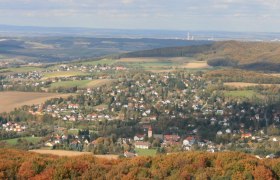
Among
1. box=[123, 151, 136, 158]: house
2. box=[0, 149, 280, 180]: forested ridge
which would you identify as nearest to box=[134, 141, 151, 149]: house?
box=[123, 151, 136, 158]: house

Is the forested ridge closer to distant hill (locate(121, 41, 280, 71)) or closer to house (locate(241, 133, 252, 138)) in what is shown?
house (locate(241, 133, 252, 138))

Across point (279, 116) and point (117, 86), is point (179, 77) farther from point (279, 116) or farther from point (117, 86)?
point (279, 116)

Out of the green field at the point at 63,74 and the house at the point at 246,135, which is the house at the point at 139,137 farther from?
the green field at the point at 63,74

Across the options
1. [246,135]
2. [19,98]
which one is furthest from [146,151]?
[19,98]

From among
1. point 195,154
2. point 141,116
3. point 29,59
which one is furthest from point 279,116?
point 29,59

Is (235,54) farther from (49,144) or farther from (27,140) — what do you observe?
(49,144)

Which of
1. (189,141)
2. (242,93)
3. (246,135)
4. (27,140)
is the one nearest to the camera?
(27,140)

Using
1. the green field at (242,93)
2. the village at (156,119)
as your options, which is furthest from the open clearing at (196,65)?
the green field at (242,93)
